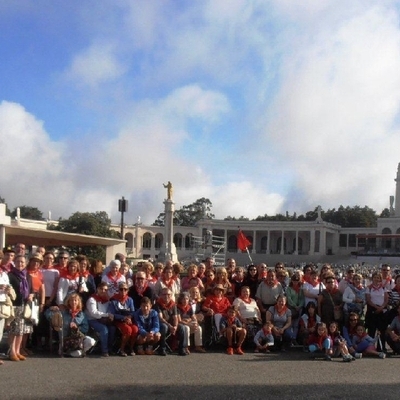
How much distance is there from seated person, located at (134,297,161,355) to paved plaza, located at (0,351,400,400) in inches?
11.8

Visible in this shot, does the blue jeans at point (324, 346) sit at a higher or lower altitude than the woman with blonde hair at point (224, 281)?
lower

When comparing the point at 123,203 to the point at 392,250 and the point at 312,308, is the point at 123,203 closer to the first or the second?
the point at 312,308

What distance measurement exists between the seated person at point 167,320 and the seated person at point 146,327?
109 mm

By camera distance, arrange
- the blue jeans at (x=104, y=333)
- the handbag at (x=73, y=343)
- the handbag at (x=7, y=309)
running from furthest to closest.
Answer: the blue jeans at (x=104, y=333), the handbag at (x=73, y=343), the handbag at (x=7, y=309)

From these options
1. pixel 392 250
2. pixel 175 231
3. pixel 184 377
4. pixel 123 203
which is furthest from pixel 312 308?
pixel 175 231

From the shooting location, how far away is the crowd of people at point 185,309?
9000 millimetres

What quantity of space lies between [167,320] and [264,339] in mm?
1628

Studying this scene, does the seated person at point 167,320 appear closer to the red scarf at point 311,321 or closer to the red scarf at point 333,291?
the red scarf at point 311,321

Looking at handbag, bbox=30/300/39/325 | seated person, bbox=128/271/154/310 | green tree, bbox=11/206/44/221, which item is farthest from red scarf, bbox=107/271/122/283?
green tree, bbox=11/206/44/221

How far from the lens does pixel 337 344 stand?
9320 millimetres

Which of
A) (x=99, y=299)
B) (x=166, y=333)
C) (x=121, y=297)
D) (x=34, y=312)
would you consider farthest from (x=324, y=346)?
(x=34, y=312)

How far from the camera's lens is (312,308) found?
1021 cm

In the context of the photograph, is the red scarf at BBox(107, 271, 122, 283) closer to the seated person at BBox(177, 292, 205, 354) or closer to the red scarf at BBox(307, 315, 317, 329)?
the seated person at BBox(177, 292, 205, 354)

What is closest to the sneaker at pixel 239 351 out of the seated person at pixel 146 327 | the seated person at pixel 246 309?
the seated person at pixel 246 309
